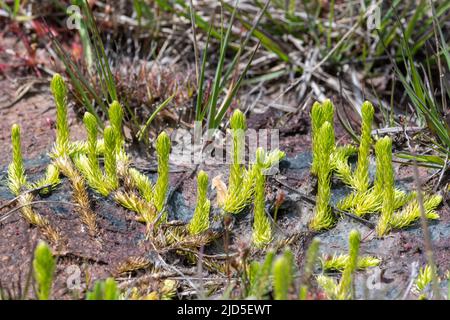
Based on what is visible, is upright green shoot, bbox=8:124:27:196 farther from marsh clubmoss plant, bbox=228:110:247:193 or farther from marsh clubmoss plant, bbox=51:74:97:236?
marsh clubmoss plant, bbox=228:110:247:193

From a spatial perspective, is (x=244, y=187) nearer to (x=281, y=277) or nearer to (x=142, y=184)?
(x=142, y=184)

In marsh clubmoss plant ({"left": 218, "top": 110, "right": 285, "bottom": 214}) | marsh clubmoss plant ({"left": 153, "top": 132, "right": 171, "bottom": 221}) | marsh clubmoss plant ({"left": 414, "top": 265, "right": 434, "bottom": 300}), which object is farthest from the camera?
marsh clubmoss plant ({"left": 218, "top": 110, "right": 285, "bottom": 214})

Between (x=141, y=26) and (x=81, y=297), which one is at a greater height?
(x=141, y=26)

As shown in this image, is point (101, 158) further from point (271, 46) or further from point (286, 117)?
point (271, 46)

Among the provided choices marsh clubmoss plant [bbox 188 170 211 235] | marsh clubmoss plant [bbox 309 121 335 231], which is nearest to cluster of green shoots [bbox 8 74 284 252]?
marsh clubmoss plant [bbox 188 170 211 235]

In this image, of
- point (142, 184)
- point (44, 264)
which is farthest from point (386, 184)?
point (44, 264)
